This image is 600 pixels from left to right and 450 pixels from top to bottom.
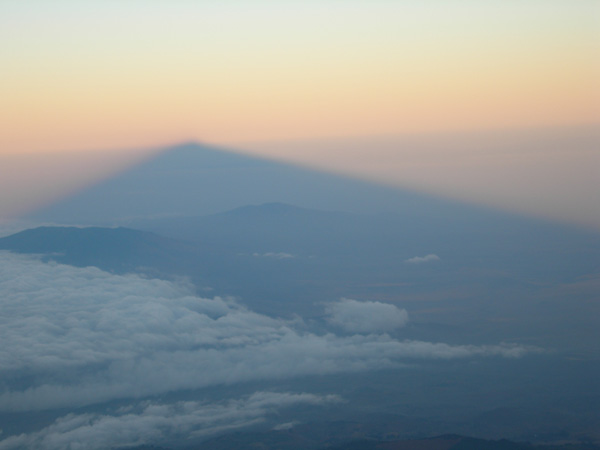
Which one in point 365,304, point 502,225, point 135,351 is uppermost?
point 502,225

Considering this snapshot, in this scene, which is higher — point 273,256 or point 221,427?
point 273,256

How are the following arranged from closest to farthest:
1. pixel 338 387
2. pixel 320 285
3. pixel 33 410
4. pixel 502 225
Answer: pixel 33 410, pixel 338 387, pixel 320 285, pixel 502 225

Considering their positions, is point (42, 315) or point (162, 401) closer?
point (162, 401)

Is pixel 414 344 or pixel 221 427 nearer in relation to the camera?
pixel 221 427

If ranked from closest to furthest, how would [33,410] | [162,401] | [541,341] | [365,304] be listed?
1. [33,410]
2. [162,401]
3. [541,341]
4. [365,304]

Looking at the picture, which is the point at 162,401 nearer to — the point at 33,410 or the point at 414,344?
the point at 33,410

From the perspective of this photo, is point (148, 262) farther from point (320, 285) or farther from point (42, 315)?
point (42, 315)

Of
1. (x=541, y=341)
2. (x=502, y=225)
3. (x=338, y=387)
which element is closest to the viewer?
(x=338, y=387)

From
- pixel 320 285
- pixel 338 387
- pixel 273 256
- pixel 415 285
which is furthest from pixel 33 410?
pixel 273 256

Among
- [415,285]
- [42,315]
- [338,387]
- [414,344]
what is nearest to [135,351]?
[42,315]
